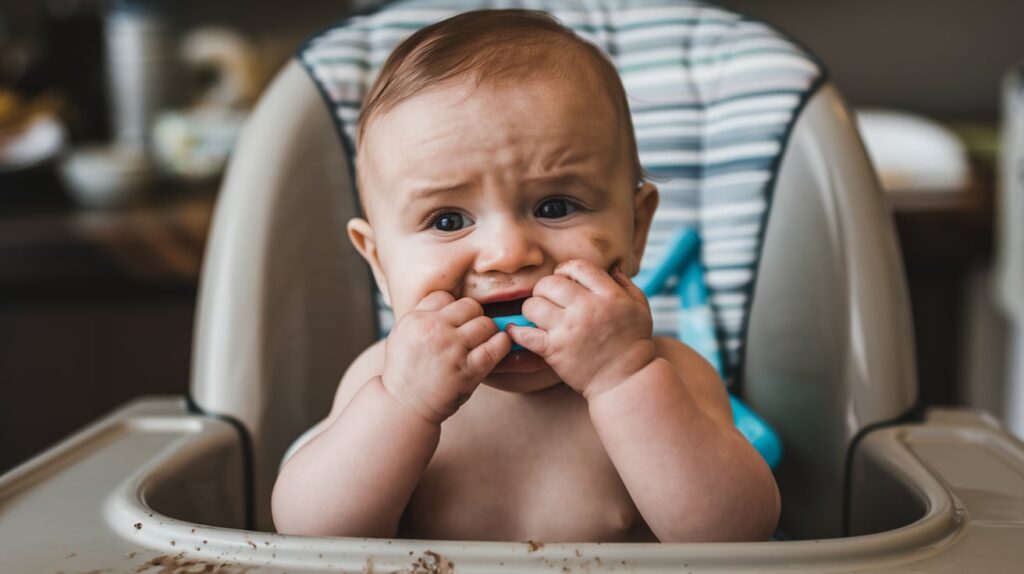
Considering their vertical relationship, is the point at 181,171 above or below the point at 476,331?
below

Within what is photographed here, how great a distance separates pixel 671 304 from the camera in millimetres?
886

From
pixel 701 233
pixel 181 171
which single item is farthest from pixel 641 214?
pixel 181 171

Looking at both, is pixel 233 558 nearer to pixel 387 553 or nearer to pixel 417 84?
pixel 387 553

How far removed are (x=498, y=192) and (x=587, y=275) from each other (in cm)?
7

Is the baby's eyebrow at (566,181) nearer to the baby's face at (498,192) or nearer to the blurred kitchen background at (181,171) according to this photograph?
the baby's face at (498,192)

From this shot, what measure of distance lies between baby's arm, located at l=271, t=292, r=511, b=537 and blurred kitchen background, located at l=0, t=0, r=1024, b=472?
1.04 m

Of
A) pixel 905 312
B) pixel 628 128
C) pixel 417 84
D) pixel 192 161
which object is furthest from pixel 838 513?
pixel 192 161

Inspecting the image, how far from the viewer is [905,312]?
0.77 m

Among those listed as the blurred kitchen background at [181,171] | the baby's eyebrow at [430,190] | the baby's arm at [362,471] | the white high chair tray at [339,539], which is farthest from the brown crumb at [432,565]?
the blurred kitchen background at [181,171]

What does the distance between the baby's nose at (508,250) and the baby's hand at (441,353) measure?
0.9 inches

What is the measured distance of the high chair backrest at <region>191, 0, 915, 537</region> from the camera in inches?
30.3

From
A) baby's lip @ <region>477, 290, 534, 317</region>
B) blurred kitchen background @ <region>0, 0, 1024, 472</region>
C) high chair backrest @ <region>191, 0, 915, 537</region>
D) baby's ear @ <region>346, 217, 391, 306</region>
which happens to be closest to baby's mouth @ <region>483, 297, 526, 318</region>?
baby's lip @ <region>477, 290, 534, 317</region>

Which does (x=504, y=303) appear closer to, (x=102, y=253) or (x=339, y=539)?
(x=339, y=539)

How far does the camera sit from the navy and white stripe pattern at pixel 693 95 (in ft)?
2.81
